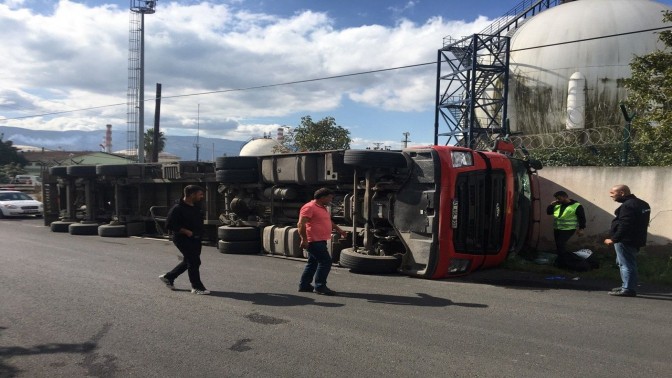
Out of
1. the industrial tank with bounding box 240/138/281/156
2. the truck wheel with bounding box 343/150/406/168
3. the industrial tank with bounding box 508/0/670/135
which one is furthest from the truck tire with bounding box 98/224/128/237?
the industrial tank with bounding box 240/138/281/156

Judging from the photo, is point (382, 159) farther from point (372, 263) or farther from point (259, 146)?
point (259, 146)

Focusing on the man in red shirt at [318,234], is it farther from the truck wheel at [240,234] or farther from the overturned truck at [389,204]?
the truck wheel at [240,234]

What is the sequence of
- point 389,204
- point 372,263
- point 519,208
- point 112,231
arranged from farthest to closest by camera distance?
point 112,231
point 519,208
point 389,204
point 372,263

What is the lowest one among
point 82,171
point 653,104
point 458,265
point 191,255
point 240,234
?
point 458,265

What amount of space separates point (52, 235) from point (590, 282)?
1425 centimetres

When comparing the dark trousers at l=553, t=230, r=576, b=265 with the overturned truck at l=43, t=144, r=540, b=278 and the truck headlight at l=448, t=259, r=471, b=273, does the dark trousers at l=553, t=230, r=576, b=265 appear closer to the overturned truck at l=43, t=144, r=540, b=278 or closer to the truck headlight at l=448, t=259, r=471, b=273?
the overturned truck at l=43, t=144, r=540, b=278

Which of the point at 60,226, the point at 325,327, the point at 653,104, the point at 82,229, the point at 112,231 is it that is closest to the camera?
the point at 325,327

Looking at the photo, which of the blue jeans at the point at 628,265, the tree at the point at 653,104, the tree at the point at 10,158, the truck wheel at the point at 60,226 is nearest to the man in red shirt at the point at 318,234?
the blue jeans at the point at 628,265

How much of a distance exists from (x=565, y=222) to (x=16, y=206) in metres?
22.3

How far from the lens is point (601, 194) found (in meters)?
9.79

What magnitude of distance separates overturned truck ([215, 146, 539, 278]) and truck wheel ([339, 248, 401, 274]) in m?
0.02

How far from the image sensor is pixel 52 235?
48.3 ft

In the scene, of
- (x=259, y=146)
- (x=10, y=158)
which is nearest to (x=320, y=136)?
(x=259, y=146)

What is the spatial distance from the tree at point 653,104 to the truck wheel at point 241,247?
26.8 ft
